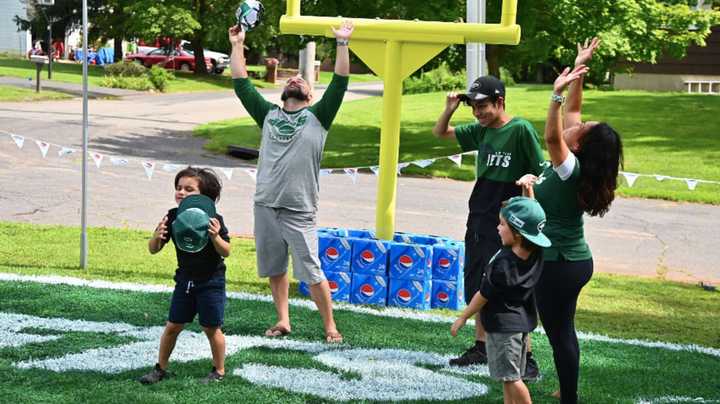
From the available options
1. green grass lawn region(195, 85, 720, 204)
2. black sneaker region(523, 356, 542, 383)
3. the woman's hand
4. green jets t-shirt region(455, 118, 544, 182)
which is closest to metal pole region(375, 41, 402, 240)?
green jets t-shirt region(455, 118, 544, 182)

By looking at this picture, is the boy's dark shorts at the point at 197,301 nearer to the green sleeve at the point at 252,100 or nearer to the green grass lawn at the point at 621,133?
the green sleeve at the point at 252,100

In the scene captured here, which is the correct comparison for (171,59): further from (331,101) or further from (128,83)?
(331,101)

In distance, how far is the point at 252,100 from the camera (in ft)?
22.8

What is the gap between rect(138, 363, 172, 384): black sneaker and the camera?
18.6 ft

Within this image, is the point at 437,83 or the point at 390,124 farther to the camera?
the point at 437,83

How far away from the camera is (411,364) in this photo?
6512 mm

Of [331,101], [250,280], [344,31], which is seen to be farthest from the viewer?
[250,280]

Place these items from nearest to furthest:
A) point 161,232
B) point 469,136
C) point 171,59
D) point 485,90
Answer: point 161,232 → point 485,90 → point 469,136 → point 171,59

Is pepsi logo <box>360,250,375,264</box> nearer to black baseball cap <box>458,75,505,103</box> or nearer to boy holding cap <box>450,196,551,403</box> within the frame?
black baseball cap <box>458,75,505,103</box>

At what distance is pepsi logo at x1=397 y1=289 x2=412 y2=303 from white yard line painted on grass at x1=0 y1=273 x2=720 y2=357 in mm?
142

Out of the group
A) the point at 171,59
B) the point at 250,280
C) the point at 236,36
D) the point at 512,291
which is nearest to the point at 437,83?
the point at 171,59

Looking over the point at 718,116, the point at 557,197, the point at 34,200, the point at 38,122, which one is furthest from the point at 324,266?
the point at 718,116

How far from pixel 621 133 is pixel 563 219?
20005 mm

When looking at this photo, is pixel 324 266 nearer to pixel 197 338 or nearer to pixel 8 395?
pixel 197 338
